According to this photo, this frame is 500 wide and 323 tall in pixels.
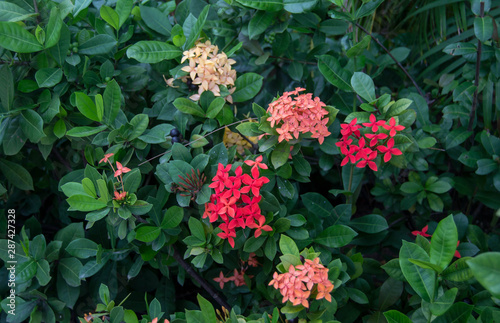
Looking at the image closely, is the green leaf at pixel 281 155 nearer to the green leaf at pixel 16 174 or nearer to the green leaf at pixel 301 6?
the green leaf at pixel 301 6

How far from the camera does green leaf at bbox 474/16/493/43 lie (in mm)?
1606

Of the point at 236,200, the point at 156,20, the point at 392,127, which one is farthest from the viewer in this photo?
the point at 156,20

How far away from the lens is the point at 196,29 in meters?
1.55

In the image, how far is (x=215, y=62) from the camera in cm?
151

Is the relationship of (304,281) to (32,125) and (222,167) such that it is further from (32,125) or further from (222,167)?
(32,125)

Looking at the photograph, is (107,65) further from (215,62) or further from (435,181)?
(435,181)

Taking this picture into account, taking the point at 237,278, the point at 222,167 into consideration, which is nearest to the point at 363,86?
the point at 222,167

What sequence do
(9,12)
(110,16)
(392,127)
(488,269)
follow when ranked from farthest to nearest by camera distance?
1. (110,16)
2. (9,12)
3. (392,127)
4. (488,269)

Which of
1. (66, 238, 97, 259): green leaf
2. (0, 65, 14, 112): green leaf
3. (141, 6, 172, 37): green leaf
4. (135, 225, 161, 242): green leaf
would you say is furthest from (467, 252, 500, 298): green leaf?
(0, 65, 14, 112): green leaf

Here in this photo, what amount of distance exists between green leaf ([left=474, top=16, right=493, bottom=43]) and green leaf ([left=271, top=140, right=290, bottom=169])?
88cm

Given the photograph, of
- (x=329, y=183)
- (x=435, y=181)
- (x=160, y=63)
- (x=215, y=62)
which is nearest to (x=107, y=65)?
(x=160, y=63)

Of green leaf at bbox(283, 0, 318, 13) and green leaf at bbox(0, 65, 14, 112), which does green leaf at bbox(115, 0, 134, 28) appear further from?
green leaf at bbox(283, 0, 318, 13)

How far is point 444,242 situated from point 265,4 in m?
1.01

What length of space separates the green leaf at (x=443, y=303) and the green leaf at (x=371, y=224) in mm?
533
